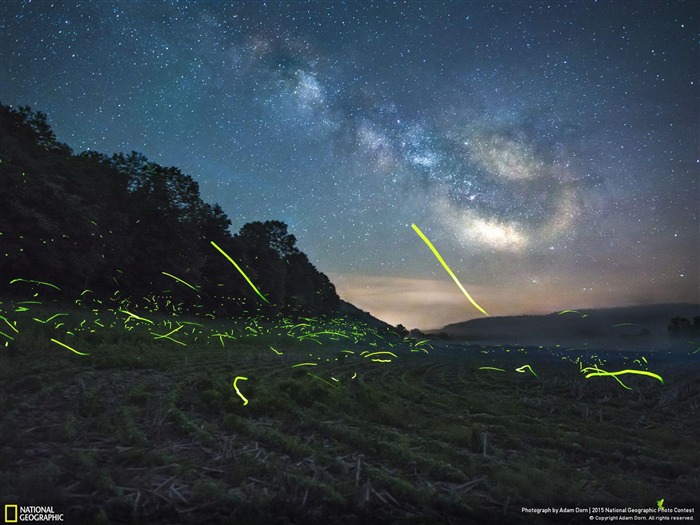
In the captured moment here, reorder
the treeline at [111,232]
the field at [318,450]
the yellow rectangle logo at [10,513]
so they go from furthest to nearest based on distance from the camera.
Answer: the treeline at [111,232], the field at [318,450], the yellow rectangle logo at [10,513]

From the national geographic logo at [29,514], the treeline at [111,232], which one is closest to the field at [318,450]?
the national geographic logo at [29,514]

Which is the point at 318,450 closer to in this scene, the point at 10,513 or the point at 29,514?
the point at 29,514

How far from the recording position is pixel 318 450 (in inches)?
310

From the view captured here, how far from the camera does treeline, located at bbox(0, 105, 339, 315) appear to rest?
1203 inches

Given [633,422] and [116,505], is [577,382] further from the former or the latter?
[116,505]

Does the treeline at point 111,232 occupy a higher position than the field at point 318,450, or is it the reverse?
the treeline at point 111,232

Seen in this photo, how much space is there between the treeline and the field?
1810 cm

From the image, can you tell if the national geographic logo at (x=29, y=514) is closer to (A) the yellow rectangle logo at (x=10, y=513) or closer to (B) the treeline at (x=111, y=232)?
(A) the yellow rectangle logo at (x=10, y=513)

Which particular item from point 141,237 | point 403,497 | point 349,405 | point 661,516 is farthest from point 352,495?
point 141,237

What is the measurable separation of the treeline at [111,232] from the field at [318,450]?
1810cm

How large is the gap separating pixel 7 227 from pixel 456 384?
30200mm

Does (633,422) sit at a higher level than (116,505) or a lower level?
lower

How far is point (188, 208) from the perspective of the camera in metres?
50.0

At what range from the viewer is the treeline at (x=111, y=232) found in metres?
30.5
